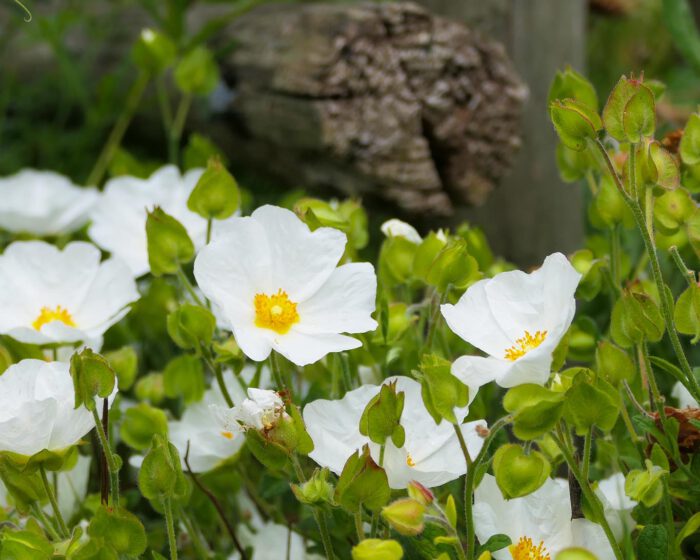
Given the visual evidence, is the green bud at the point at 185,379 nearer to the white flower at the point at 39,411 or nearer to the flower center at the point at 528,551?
the white flower at the point at 39,411

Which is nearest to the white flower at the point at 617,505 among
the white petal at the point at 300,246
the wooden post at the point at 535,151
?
the white petal at the point at 300,246

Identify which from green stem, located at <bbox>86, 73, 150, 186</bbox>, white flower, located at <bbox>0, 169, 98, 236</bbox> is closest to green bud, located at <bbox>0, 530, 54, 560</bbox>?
white flower, located at <bbox>0, 169, 98, 236</bbox>

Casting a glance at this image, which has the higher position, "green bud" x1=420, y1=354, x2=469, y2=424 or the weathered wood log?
"green bud" x1=420, y1=354, x2=469, y2=424

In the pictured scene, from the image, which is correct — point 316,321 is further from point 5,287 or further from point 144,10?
point 144,10

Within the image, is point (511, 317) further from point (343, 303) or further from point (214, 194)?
point (214, 194)

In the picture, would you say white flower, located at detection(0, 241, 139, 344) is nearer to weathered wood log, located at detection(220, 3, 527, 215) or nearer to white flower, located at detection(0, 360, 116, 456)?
white flower, located at detection(0, 360, 116, 456)

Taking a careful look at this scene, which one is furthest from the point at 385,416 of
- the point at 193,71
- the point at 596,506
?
the point at 193,71
